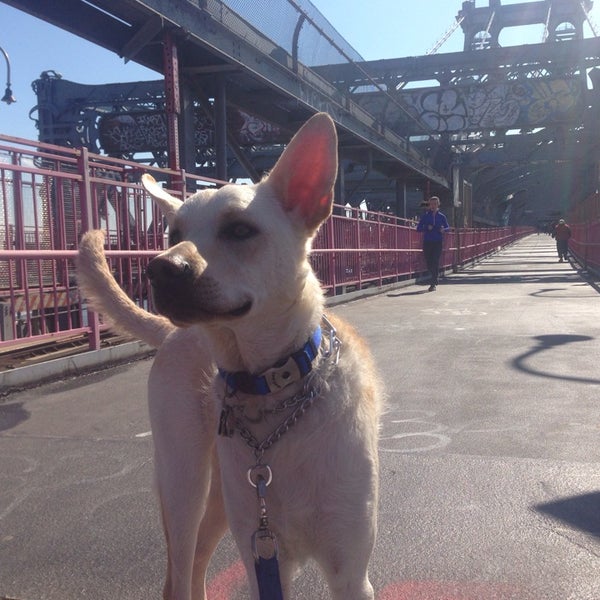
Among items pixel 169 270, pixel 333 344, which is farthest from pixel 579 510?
pixel 169 270

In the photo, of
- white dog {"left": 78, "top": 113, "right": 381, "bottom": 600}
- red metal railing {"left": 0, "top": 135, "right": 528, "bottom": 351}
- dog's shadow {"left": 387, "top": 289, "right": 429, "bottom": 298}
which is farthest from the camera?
dog's shadow {"left": 387, "top": 289, "right": 429, "bottom": 298}

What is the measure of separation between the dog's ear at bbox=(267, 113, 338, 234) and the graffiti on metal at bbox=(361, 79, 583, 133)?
69.7ft

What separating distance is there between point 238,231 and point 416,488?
2001mm

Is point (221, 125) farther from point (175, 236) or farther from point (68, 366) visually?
point (175, 236)

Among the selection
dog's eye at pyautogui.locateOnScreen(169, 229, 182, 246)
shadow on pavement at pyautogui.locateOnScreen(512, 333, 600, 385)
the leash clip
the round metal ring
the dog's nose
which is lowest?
shadow on pavement at pyautogui.locateOnScreen(512, 333, 600, 385)

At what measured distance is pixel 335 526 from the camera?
6.31 feet

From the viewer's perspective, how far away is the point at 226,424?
6.77 feet

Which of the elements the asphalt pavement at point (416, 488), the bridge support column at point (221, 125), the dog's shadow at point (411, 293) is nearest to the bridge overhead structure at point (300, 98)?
the bridge support column at point (221, 125)

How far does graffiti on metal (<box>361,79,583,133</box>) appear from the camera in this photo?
23938mm

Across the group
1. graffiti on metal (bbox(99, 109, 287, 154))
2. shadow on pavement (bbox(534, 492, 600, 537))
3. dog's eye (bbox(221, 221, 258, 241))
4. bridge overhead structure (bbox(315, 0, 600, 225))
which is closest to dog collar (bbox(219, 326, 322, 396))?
dog's eye (bbox(221, 221, 258, 241))

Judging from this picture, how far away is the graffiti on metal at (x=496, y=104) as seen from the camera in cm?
2394

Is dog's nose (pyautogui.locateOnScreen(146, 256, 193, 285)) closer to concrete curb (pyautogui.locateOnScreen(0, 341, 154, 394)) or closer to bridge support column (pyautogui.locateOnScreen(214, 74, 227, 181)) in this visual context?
concrete curb (pyautogui.locateOnScreen(0, 341, 154, 394))

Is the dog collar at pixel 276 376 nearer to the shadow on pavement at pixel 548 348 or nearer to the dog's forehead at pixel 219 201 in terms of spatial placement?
the dog's forehead at pixel 219 201

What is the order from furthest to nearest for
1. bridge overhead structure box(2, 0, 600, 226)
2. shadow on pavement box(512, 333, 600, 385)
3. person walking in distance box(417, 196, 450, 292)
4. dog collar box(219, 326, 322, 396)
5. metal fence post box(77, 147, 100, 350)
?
person walking in distance box(417, 196, 450, 292) → bridge overhead structure box(2, 0, 600, 226) → metal fence post box(77, 147, 100, 350) → shadow on pavement box(512, 333, 600, 385) → dog collar box(219, 326, 322, 396)
